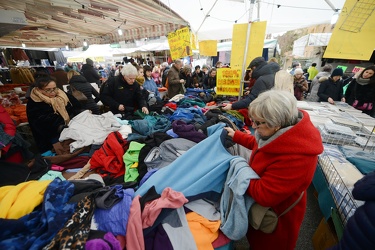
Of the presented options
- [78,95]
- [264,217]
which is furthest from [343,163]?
[78,95]

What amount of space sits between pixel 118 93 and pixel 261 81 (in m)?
2.23

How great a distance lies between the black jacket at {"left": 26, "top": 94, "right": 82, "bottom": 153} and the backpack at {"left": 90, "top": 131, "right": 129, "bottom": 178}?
2.88 feet

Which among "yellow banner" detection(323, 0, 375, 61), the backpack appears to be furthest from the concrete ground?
"yellow banner" detection(323, 0, 375, 61)

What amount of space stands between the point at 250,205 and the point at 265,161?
30cm

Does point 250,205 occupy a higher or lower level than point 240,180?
lower

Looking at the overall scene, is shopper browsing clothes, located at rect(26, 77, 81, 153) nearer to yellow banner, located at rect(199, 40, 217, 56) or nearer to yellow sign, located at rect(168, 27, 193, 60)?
yellow sign, located at rect(168, 27, 193, 60)

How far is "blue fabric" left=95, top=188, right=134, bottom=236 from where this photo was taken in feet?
3.06

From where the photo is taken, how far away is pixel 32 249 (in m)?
0.77

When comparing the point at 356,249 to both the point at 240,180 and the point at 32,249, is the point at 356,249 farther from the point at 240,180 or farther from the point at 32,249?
the point at 32,249

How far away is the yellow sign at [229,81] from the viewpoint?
10.4 ft

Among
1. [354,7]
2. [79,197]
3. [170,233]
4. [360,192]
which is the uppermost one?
[354,7]

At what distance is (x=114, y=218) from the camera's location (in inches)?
37.5

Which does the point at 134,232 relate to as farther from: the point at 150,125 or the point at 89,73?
the point at 89,73

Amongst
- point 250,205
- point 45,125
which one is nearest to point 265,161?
point 250,205
